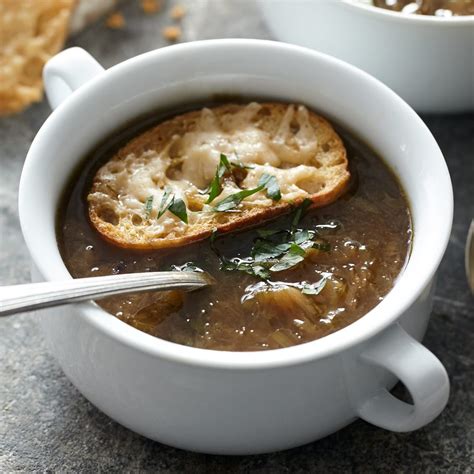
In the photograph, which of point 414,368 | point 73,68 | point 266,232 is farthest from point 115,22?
point 414,368

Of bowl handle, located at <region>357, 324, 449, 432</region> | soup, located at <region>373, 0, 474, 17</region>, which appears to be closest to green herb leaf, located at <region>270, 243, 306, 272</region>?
bowl handle, located at <region>357, 324, 449, 432</region>

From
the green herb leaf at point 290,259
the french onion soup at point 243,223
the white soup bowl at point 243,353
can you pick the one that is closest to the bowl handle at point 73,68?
the white soup bowl at point 243,353

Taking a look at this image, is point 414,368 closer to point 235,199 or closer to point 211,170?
point 235,199

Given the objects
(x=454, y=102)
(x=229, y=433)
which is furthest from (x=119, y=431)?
(x=454, y=102)

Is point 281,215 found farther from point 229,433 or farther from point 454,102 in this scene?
point 454,102

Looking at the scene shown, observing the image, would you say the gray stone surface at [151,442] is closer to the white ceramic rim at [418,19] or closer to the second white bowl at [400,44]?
the second white bowl at [400,44]
